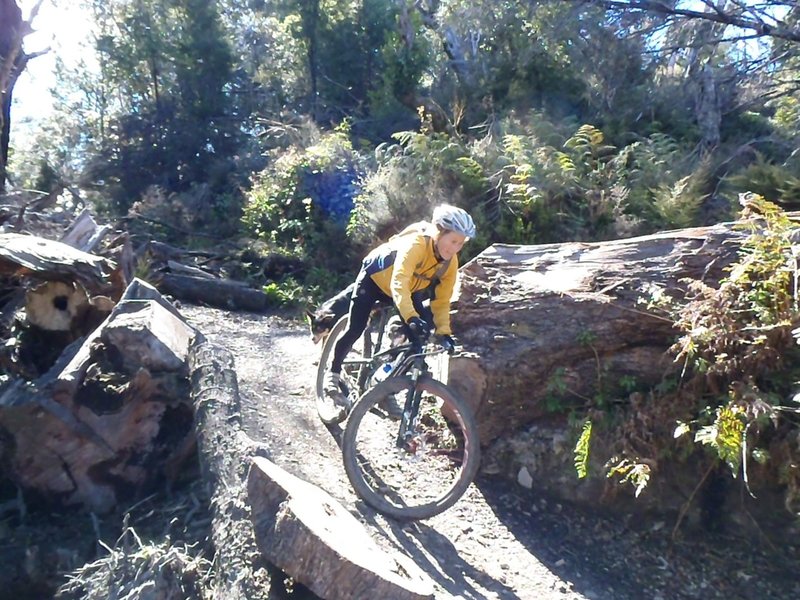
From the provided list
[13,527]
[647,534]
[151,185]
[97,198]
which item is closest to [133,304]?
[13,527]

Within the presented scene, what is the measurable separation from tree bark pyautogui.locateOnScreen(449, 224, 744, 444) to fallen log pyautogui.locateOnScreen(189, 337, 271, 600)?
5.83 ft

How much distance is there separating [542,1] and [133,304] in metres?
8.95

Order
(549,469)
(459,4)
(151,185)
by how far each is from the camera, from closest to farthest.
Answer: (549,469) → (459,4) → (151,185)

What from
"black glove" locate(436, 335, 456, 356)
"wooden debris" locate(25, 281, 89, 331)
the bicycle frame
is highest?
"wooden debris" locate(25, 281, 89, 331)

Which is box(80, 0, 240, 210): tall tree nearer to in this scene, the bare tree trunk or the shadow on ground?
the bare tree trunk

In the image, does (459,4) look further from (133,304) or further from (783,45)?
(133,304)

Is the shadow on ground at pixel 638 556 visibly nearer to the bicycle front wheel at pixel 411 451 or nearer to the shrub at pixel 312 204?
the bicycle front wheel at pixel 411 451

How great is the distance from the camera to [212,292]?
37.5 ft

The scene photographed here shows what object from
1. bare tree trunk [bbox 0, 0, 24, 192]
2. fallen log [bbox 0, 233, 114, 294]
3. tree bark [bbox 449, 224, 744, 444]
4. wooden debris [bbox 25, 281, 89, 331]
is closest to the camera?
tree bark [bbox 449, 224, 744, 444]

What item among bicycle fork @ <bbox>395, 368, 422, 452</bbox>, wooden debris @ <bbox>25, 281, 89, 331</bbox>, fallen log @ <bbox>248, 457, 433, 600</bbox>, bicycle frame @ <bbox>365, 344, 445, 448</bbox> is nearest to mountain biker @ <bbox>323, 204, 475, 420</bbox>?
bicycle frame @ <bbox>365, 344, 445, 448</bbox>

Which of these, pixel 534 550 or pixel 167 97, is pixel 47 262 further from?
pixel 167 97

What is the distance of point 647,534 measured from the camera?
535 cm

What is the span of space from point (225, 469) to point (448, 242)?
205 centimetres

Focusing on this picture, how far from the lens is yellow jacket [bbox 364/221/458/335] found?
16.4 ft
